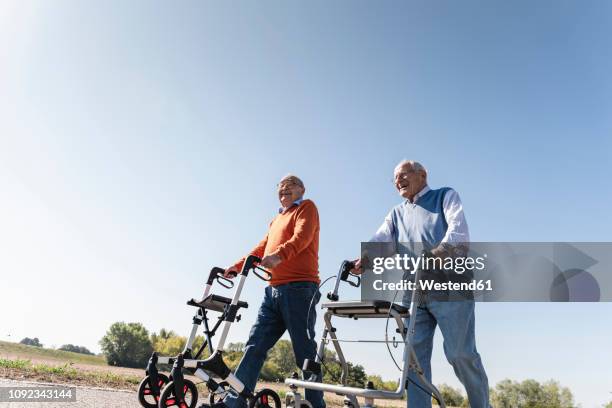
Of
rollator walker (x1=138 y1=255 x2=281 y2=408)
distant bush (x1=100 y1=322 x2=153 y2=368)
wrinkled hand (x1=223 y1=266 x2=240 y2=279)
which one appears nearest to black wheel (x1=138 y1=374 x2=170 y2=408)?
rollator walker (x1=138 y1=255 x2=281 y2=408)

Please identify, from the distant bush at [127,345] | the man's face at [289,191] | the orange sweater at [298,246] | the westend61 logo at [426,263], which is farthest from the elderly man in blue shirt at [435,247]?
the distant bush at [127,345]

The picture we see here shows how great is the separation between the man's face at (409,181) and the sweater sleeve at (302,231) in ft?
2.89

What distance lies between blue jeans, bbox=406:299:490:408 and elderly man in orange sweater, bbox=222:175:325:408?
0.93m

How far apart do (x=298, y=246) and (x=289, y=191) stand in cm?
75

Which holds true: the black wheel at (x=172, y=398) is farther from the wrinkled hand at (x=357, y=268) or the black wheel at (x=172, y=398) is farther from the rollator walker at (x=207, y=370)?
the wrinkled hand at (x=357, y=268)

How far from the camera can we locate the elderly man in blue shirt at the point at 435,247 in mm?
3432

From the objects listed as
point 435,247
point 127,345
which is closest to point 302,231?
point 435,247

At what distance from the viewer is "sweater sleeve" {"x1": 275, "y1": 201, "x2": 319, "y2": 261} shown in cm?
436

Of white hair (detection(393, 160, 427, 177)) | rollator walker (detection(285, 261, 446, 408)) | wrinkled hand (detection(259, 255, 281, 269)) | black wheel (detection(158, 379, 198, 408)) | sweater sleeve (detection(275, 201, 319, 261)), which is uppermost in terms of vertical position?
white hair (detection(393, 160, 427, 177))

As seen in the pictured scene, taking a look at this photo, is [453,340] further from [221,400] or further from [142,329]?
[142,329]

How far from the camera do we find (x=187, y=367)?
4234 mm

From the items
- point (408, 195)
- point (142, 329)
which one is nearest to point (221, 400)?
point (408, 195)

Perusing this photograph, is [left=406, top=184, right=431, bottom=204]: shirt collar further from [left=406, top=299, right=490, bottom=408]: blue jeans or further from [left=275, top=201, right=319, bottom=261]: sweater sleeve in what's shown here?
[left=275, top=201, right=319, bottom=261]: sweater sleeve

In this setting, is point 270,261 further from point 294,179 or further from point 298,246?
point 294,179
